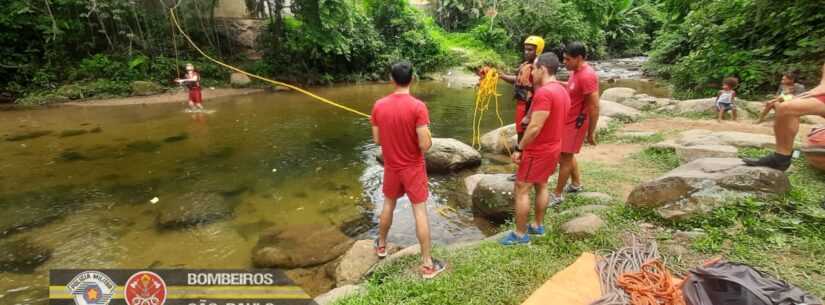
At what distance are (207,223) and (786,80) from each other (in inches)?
420

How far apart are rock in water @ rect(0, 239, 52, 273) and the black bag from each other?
20.7 feet

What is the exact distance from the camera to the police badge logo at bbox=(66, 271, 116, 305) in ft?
11.6

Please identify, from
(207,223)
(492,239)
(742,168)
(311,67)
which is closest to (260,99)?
(311,67)

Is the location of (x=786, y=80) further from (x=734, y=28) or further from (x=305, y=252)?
(x=305, y=252)

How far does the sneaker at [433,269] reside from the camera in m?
3.59

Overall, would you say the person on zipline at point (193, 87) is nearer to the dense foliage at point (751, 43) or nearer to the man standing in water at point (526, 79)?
the man standing in water at point (526, 79)

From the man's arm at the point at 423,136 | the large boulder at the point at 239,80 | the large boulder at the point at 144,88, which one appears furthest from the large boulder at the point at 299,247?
the large boulder at the point at 239,80

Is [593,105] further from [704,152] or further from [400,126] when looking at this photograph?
[400,126]

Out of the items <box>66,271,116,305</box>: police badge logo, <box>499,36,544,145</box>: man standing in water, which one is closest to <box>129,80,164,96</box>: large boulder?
<box>66,271,116,305</box>: police badge logo

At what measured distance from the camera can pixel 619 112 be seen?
10.4 m

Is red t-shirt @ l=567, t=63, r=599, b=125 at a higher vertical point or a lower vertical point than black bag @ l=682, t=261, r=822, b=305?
higher

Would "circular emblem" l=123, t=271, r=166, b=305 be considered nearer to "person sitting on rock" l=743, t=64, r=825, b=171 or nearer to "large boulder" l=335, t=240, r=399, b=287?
"large boulder" l=335, t=240, r=399, b=287

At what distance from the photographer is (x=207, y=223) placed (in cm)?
580

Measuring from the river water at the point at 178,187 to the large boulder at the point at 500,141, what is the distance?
675mm
